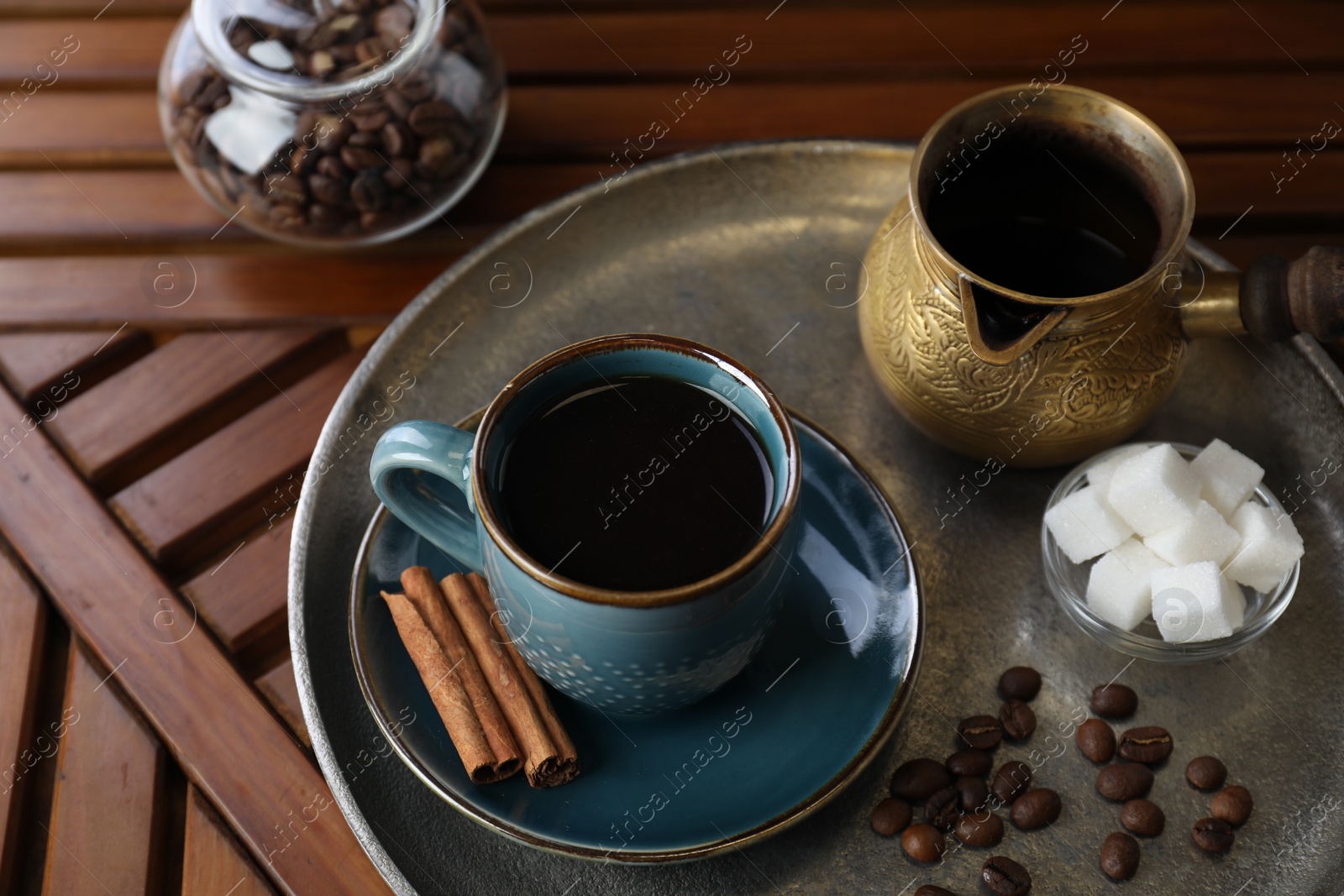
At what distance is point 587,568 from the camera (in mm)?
724

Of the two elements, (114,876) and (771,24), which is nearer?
(114,876)

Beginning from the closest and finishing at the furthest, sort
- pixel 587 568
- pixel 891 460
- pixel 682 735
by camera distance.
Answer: pixel 587 568 → pixel 682 735 → pixel 891 460

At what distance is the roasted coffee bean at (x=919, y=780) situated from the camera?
84cm

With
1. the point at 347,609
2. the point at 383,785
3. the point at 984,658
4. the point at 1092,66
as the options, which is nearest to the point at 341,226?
the point at 347,609

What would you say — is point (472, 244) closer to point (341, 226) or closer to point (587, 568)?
point (341, 226)

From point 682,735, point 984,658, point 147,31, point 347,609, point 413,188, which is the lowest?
point 984,658

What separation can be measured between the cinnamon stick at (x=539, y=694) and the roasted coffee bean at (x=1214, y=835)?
0.46 metres

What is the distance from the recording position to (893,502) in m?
0.97

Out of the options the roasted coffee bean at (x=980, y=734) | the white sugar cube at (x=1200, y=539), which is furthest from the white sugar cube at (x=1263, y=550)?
the roasted coffee bean at (x=980, y=734)

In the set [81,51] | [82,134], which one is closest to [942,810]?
[82,134]

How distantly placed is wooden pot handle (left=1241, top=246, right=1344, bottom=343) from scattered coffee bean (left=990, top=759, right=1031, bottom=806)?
39 centimetres

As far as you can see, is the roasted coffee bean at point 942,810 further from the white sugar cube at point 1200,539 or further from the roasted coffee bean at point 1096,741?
the white sugar cube at point 1200,539

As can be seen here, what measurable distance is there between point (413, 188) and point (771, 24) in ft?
1.69

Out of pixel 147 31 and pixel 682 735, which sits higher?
pixel 147 31
